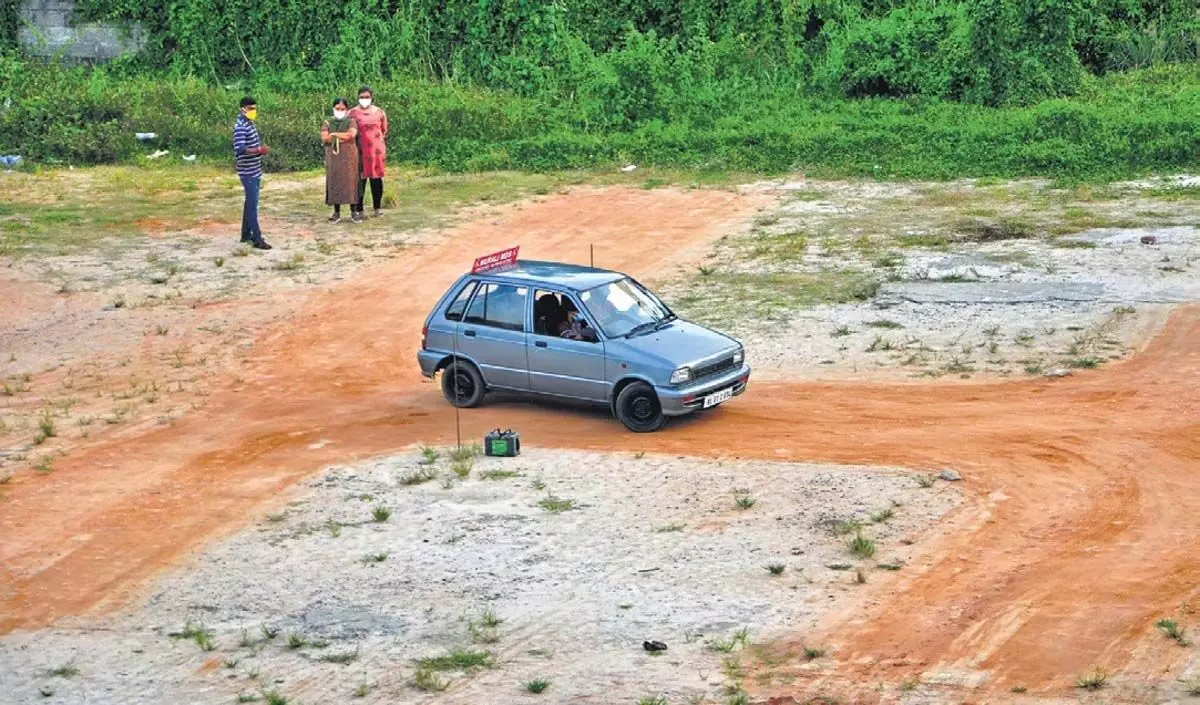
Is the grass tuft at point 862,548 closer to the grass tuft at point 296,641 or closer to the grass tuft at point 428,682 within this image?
the grass tuft at point 428,682

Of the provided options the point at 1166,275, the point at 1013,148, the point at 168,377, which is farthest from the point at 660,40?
the point at 168,377

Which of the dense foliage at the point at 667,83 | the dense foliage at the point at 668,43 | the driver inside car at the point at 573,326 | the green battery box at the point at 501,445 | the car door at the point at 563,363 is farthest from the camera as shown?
the dense foliage at the point at 668,43

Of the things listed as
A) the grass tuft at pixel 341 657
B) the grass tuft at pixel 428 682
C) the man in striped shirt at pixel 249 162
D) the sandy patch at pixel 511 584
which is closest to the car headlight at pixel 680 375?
the sandy patch at pixel 511 584

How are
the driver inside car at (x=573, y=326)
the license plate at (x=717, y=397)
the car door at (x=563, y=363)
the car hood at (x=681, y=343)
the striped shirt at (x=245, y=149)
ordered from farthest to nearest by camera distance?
the striped shirt at (x=245, y=149), the driver inside car at (x=573, y=326), the car door at (x=563, y=363), the car hood at (x=681, y=343), the license plate at (x=717, y=397)

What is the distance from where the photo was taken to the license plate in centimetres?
1722

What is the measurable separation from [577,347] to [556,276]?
40.1 inches

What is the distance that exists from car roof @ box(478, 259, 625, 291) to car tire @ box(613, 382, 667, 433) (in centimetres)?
126

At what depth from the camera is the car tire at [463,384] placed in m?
18.4

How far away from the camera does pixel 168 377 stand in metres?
20.0

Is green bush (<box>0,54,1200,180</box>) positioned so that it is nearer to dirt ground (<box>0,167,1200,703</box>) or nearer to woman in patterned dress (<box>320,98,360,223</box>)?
dirt ground (<box>0,167,1200,703</box>)

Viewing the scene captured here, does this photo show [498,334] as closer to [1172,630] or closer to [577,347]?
[577,347]

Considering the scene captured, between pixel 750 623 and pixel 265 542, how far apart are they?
4.22 m

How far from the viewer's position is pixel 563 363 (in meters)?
17.8

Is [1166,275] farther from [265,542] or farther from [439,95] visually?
[439,95]
